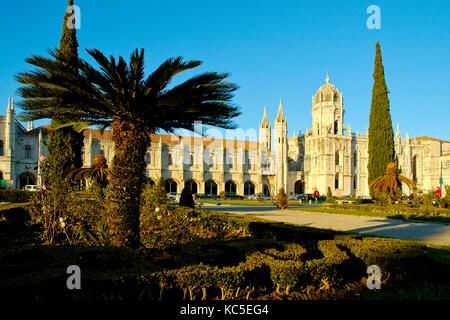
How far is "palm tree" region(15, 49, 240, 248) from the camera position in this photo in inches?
233

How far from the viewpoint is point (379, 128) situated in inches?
Answer: 1165

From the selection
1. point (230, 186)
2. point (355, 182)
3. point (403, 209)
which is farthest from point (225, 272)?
point (355, 182)

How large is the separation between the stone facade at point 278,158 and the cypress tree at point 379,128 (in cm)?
1957

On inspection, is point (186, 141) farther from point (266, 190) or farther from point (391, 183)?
point (391, 183)

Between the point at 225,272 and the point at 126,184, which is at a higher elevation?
the point at 126,184

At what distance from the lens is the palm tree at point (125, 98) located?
5.91 metres

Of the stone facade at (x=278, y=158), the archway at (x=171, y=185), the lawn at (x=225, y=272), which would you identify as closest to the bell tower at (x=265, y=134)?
the stone facade at (x=278, y=158)

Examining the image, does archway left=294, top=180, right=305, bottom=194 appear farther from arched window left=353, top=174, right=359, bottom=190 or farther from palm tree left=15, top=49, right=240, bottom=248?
palm tree left=15, top=49, right=240, bottom=248

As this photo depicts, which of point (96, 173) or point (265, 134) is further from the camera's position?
point (265, 134)

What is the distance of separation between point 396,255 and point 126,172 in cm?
474

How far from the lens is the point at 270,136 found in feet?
181

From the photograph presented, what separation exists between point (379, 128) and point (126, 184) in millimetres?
28436
